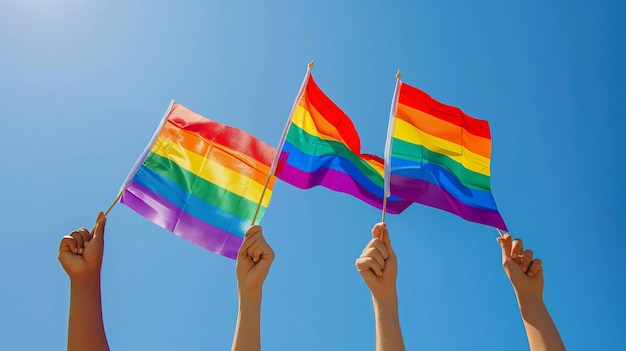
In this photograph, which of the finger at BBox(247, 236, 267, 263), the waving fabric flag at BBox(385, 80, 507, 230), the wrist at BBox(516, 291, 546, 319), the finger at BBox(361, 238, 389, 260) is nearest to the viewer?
the finger at BBox(361, 238, 389, 260)

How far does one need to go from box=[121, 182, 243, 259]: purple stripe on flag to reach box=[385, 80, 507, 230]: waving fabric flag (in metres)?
2.67

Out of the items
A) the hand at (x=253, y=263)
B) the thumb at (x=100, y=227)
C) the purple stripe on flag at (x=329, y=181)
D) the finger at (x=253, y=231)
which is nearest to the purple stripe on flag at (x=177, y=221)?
the thumb at (x=100, y=227)

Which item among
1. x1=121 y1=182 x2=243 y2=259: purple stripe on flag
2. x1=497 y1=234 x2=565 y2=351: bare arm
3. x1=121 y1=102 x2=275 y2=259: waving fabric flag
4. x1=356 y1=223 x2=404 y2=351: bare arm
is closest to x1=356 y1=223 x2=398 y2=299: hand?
x1=356 y1=223 x2=404 y2=351: bare arm

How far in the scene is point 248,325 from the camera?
545cm

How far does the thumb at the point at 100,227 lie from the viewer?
7270 millimetres

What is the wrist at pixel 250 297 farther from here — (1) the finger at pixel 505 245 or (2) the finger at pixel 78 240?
(1) the finger at pixel 505 245

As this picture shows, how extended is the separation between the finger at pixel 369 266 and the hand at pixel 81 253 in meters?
3.54

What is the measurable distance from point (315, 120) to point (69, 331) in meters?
4.55

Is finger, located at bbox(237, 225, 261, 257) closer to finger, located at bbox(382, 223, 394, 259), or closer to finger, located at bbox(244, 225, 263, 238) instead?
finger, located at bbox(244, 225, 263, 238)

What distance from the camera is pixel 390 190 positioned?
7.61 metres

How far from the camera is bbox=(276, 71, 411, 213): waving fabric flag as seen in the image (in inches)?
312

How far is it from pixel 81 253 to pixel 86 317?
0.93 metres

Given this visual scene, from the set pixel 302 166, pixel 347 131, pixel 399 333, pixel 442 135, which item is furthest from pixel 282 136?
pixel 399 333

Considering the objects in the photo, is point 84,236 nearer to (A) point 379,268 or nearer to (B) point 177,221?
(B) point 177,221
